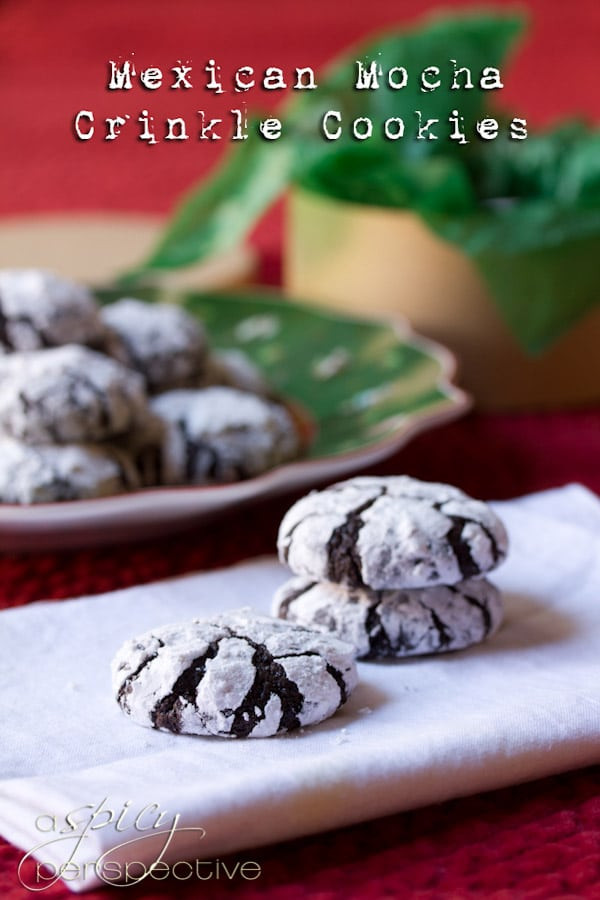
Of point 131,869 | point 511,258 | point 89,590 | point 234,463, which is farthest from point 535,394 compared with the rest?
point 131,869

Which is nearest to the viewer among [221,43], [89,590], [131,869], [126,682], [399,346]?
[131,869]

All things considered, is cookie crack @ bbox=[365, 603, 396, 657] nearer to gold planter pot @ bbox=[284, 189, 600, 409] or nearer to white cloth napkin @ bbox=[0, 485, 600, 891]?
white cloth napkin @ bbox=[0, 485, 600, 891]

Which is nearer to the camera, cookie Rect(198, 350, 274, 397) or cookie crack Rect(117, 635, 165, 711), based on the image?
cookie crack Rect(117, 635, 165, 711)

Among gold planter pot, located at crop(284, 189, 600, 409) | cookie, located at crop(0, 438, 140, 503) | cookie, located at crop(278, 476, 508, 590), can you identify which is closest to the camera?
cookie, located at crop(278, 476, 508, 590)

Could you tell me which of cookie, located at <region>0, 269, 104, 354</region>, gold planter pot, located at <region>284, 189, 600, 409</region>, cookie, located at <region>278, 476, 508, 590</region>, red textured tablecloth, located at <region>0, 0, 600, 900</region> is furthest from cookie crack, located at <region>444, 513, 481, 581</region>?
gold planter pot, located at <region>284, 189, 600, 409</region>

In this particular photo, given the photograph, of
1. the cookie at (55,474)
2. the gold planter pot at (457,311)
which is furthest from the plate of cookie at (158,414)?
the gold planter pot at (457,311)

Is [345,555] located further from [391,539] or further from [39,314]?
[39,314]

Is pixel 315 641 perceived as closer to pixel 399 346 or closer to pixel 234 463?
pixel 234 463

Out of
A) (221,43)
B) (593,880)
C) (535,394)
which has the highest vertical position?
(221,43)
